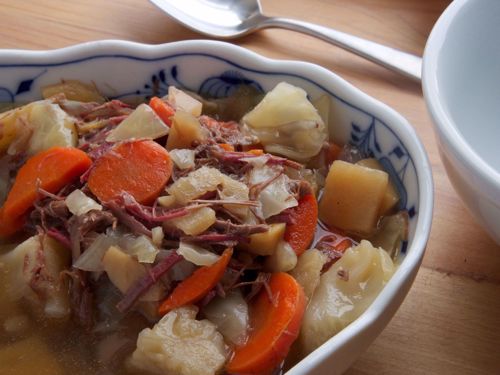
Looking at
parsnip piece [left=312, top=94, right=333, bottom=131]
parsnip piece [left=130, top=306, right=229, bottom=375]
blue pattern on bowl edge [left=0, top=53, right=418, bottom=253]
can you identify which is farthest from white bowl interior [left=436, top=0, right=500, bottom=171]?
parsnip piece [left=130, top=306, right=229, bottom=375]

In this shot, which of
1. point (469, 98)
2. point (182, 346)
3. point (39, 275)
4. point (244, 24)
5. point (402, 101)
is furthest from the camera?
point (244, 24)

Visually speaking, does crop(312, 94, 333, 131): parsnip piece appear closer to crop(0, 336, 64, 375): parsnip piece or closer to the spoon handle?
the spoon handle

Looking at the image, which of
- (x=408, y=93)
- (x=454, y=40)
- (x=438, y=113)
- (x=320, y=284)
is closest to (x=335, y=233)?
(x=320, y=284)

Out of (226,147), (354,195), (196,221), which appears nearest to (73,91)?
(226,147)

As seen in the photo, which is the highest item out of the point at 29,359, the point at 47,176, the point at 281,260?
the point at 47,176

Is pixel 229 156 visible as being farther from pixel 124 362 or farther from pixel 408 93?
pixel 408 93

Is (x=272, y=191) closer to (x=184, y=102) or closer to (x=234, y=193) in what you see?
(x=234, y=193)

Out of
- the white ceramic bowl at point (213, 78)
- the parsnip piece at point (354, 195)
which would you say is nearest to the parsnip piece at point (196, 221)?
the parsnip piece at point (354, 195)
